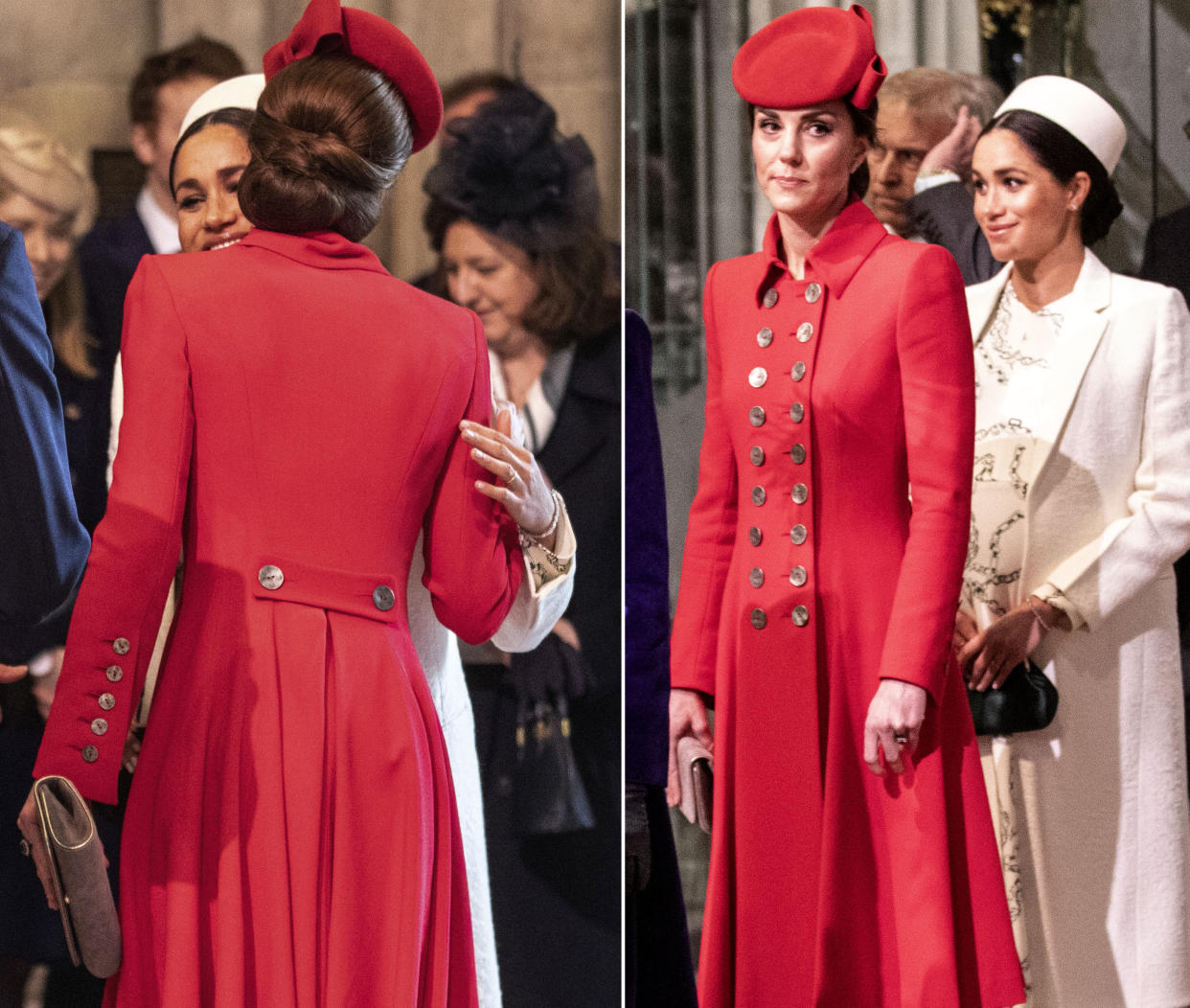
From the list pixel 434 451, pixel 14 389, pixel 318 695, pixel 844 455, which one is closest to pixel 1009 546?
pixel 844 455

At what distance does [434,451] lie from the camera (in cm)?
219

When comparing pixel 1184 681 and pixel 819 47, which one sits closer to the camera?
pixel 819 47

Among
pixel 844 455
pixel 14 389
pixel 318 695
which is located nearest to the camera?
pixel 318 695

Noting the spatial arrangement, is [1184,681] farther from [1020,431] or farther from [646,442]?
[646,442]

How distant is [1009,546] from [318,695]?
156 cm

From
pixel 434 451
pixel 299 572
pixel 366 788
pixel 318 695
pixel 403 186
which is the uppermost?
pixel 403 186

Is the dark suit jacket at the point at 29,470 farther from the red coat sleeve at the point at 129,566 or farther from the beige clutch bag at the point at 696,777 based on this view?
the beige clutch bag at the point at 696,777

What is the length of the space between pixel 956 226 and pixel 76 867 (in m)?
2.22

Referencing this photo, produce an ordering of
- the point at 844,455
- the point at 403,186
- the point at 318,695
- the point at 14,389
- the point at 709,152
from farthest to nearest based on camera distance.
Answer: the point at 709,152
the point at 403,186
the point at 14,389
the point at 844,455
the point at 318,695

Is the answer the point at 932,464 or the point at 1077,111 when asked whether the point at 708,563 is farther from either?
the point at 1077,111

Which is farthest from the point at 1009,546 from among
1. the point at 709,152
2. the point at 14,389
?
the point at 14,389

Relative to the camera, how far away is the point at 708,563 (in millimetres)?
2594

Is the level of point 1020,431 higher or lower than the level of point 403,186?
lower

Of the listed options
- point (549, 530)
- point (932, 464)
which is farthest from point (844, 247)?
point (549, 530)
